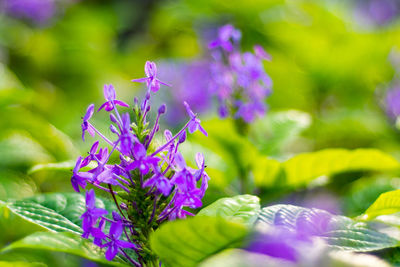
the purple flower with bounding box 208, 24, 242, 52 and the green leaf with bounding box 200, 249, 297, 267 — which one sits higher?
the purple flower with bounding box 208, 24, 242, 52

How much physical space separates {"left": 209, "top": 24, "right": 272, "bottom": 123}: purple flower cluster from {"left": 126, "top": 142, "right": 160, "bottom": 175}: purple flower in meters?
0.67

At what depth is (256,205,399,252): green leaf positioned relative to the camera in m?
0.98

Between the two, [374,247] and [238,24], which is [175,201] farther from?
[238,24]

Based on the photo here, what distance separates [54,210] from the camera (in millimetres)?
1167

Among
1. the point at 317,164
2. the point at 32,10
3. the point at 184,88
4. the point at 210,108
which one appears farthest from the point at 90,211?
the point at 32,10

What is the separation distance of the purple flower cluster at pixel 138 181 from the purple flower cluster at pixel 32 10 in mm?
2630


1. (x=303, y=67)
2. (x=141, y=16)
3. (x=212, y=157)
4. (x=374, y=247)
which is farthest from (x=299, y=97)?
(x=141, y=16)

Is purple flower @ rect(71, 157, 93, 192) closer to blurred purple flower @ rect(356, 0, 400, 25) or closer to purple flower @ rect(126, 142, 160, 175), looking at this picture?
purple flower @ rect(126, 142, 160, 175)

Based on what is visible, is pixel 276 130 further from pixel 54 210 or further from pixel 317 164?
pixel 54 210

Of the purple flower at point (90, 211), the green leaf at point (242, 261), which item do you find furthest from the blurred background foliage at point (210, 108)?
the green leaf at point (242, 261)

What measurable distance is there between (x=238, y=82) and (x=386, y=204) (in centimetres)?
70

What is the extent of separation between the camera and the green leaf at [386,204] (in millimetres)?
1052

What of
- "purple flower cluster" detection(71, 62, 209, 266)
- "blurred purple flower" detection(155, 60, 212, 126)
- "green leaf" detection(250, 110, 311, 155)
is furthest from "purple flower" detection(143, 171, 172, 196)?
"blurred purple flower" detection(155, 60, 212, 126)

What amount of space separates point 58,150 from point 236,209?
116 cm
